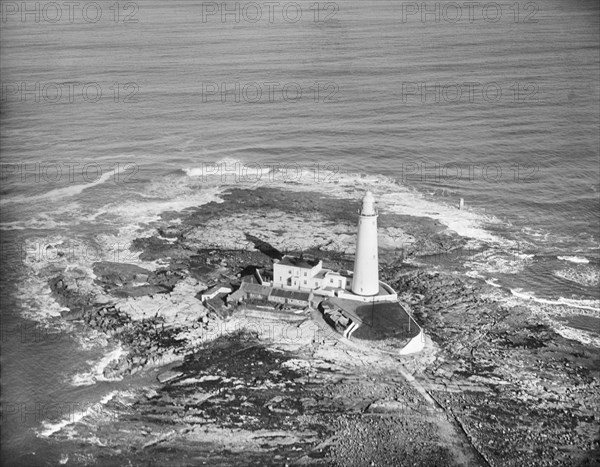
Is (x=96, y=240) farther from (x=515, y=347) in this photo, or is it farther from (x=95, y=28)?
(x=95, y=28)

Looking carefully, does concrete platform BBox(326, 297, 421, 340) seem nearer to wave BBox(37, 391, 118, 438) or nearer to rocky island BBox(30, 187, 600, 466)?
rocky island BBox(30, 187, 600, 466)

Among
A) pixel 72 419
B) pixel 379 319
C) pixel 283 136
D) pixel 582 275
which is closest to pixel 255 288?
pixel 379 319

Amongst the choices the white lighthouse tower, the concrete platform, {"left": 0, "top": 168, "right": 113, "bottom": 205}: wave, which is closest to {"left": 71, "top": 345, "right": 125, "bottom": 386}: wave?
the concrete platform

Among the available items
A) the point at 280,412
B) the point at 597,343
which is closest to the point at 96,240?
the point at 280,412

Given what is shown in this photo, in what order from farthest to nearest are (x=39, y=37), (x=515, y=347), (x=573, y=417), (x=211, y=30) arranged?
(x=211, y=30) → (x=39, y=37) → (x=515, y=347) → (x=573, y=417)

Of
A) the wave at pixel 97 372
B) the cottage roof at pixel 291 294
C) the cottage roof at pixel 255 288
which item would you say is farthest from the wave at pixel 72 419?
the cottage roof at pixel 291 294

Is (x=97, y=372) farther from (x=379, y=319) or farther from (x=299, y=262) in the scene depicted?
(x=379, y=319)
